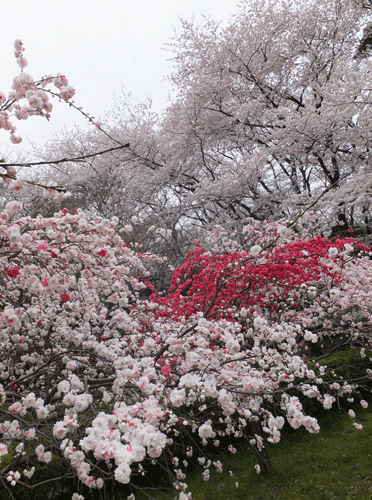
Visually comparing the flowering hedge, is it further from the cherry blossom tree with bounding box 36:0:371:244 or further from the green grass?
the cherry blossom tree with bounding box 36:0:371:244

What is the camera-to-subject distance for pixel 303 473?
17.3 ft

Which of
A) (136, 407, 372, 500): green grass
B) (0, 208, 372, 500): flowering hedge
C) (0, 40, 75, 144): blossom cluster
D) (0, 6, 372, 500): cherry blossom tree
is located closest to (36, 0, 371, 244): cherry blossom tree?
(0, 6, 372, 500): cherry blossom tree

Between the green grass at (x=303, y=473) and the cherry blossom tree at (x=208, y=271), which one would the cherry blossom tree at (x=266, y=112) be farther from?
the green grass at (x=303, y=473)

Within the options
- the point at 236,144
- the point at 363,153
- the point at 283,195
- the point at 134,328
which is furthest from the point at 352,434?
the point at 236,144

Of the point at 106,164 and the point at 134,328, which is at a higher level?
the point at 106,164

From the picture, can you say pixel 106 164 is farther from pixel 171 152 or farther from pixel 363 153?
pixel 363 153

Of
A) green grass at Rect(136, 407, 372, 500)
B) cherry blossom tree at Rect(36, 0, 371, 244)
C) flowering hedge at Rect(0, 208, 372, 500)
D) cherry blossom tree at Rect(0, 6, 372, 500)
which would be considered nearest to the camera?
flowering hedge at Rect(0, 208, 372, 500)

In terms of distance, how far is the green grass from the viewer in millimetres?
4748

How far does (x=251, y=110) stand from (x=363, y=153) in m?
3.93

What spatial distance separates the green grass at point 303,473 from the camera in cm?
475

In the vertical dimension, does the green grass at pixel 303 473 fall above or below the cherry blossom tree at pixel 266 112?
below

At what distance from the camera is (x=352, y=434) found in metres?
6.27

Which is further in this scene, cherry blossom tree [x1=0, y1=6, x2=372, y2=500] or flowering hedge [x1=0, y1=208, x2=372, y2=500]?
cherry blossom tree [x1=0, y1=6, x2=372, y2=500]

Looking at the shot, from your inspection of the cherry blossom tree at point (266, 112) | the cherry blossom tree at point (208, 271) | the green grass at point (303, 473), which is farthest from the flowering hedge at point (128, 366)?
the cherry blossom tree at point (266, 112)
